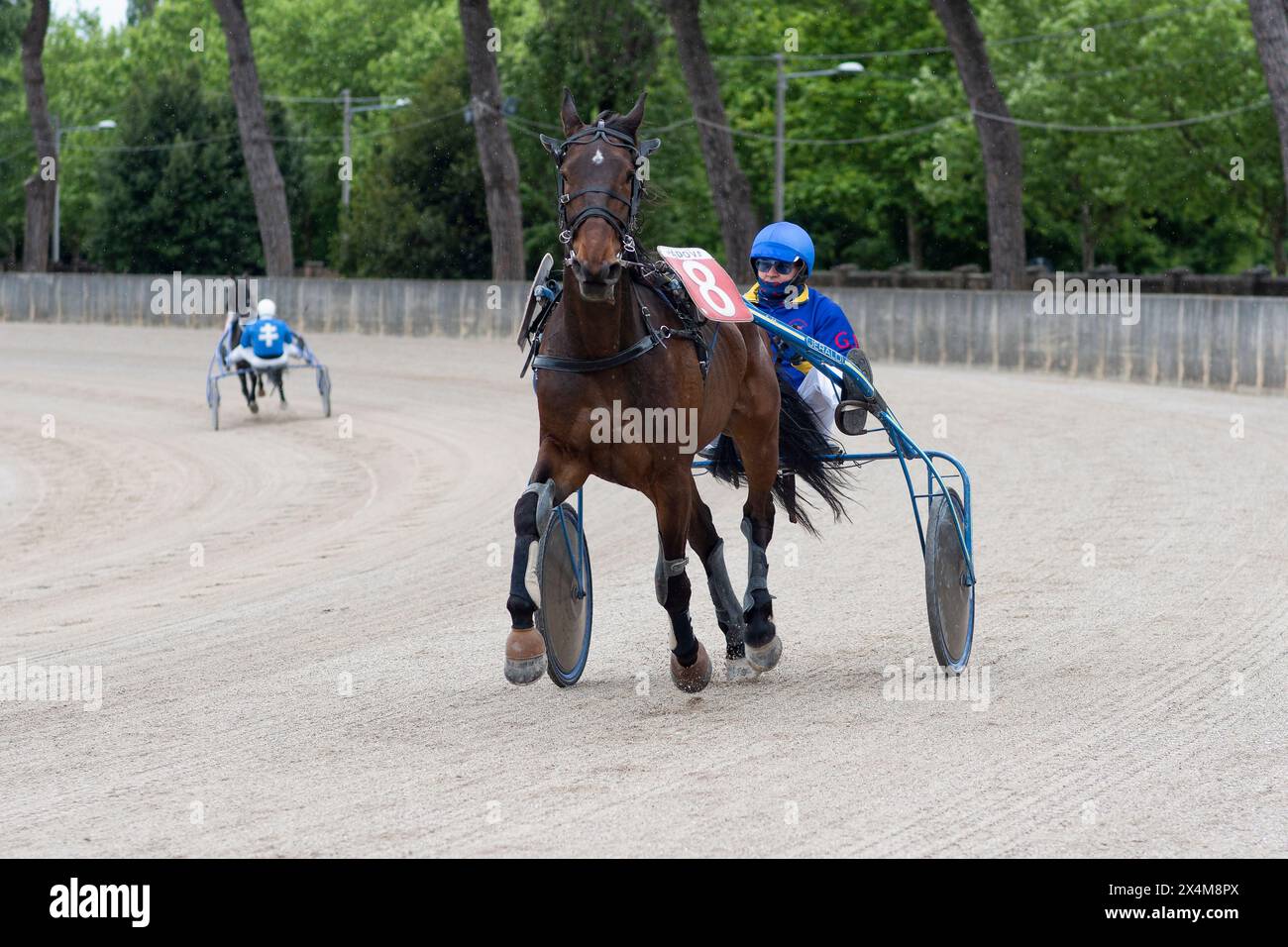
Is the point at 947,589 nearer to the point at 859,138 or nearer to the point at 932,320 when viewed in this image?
the point at 932,320

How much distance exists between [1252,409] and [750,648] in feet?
45.4

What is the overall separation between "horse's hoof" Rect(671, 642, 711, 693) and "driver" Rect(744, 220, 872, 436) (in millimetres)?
1217

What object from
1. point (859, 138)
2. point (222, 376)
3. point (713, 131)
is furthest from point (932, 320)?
point (859, 138)

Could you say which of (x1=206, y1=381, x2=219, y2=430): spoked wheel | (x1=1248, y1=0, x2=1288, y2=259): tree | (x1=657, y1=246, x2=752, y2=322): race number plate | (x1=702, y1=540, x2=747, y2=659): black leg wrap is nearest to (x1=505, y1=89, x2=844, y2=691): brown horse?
(x1=657, y1=246, x2=752, y2=322): race number plate

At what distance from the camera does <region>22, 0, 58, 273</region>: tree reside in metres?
47.3

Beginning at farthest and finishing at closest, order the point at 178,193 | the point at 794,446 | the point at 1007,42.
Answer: the point at 178,193 < the point at 1007,42 < the point at 794,446

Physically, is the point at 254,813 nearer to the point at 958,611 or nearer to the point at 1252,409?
the point at 958,611

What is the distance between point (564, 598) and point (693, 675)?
0.53 metres

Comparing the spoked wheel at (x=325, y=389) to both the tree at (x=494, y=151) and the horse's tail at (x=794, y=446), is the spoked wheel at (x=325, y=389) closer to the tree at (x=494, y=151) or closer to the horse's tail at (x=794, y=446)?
the horse's tail at (x=794, y=446)

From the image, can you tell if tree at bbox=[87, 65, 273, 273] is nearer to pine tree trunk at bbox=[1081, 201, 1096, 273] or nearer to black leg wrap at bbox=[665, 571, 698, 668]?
pine tree trunk at bbox=[1081, 201, 1096, 273]

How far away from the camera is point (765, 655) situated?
7.17m

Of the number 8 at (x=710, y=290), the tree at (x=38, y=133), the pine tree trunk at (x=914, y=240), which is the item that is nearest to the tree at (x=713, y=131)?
the tree at (x=38, y=133)

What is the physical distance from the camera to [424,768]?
224 inches

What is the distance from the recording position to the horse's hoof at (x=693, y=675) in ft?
22.2
